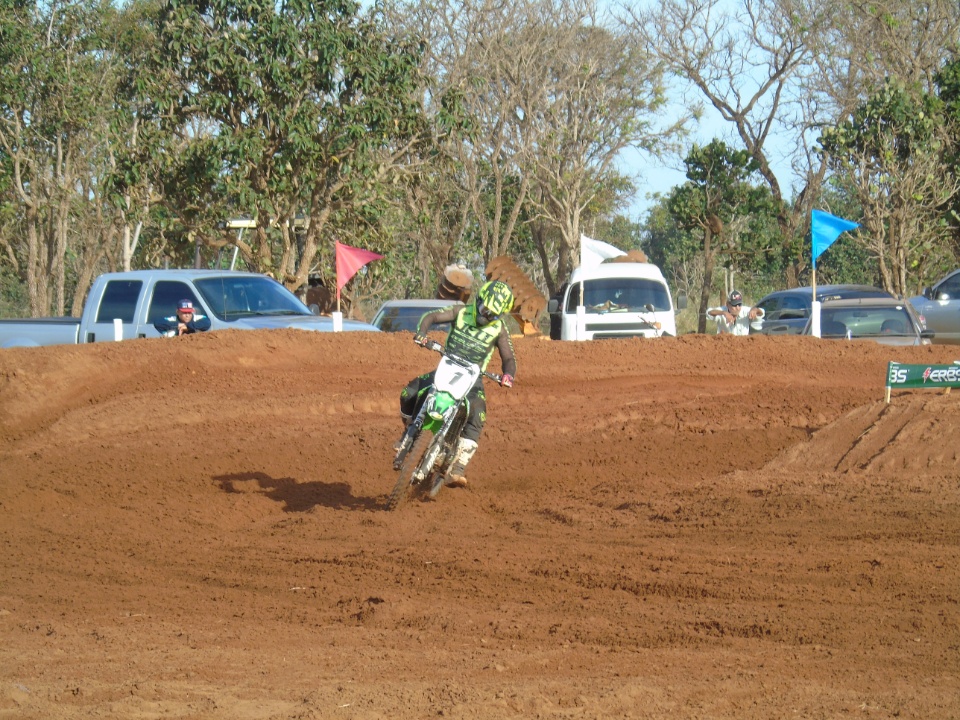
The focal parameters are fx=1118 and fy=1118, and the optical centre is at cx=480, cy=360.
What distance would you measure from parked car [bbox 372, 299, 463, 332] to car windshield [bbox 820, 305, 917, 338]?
22.0ft

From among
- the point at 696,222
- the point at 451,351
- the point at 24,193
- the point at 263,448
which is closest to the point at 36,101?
the point at 24,193

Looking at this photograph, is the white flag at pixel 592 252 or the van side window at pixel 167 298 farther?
the white flag at pixel 592 252

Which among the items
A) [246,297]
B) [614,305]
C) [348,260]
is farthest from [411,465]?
[614,305]

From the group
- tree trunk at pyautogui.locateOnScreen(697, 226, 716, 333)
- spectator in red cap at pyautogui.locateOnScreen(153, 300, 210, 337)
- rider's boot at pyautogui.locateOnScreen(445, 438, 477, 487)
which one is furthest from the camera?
tree trunk at pyautogui.locateOnScreen(697, 226, 716, 333)

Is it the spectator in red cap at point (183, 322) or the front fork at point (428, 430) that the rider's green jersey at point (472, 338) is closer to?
the front fork at point (428, 430)

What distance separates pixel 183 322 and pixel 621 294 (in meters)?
8.74

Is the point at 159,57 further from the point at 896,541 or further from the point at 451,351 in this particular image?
the point at 896,541

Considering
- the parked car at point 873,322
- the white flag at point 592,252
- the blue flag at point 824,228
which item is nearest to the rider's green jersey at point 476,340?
the parked car at point 873,322

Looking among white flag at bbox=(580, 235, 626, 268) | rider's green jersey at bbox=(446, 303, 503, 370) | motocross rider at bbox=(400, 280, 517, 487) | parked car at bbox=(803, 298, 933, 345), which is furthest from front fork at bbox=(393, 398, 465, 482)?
white flag at bbox=(580, 235, 626, 268)

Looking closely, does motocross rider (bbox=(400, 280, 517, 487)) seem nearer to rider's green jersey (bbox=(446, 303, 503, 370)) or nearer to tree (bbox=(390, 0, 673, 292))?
rider's green jersey (bbox=(446, 303, 503, 370))

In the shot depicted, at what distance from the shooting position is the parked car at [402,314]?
806 inches

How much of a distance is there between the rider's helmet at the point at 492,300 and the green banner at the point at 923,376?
15.5 ft

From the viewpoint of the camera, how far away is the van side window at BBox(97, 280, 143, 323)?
16.1 metres

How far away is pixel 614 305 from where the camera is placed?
2069cm
